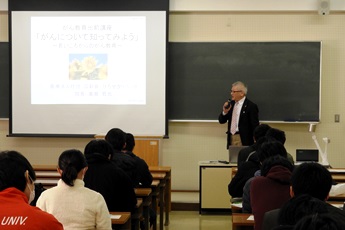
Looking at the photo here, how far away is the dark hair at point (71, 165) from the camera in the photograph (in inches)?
142

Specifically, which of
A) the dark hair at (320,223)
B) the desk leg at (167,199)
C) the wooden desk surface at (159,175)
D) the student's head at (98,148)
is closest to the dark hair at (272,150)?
the student's head at (98,148)

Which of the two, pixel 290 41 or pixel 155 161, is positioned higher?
pixel 290 41

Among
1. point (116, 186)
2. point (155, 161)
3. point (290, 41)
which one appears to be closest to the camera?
point (116, 186)

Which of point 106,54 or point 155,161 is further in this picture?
point 106,54

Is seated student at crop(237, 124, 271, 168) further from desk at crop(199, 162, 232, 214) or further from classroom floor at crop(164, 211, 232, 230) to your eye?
desk at crop(199, 162, 232, 214)

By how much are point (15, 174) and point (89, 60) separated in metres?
7.09

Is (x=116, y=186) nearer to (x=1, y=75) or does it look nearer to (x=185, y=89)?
(x=185, y=89)

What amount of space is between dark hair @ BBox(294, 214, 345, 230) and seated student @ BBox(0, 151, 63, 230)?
1.18 m

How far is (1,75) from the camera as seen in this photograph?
9406 mm

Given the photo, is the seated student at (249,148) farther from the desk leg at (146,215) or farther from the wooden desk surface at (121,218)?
the wooden desk surface at (121,218)

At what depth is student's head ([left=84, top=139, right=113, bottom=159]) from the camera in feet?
15.3

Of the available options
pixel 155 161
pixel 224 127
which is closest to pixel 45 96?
pixel 155 161

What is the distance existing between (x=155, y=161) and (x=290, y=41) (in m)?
2.61

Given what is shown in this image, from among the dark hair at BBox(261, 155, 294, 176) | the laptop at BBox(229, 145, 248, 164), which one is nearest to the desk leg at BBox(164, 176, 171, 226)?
the laptop at BBox(229, 145, 248, 164)
